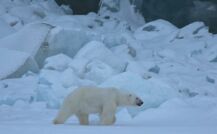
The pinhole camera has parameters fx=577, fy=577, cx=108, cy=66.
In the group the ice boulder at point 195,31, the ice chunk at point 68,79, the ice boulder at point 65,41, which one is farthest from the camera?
the ice boulder at point 195,31

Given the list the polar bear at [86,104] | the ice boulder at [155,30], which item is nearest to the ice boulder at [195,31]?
the ice boulder at [155,30]

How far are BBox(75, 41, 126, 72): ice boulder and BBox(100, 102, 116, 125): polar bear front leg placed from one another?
488 centimetres

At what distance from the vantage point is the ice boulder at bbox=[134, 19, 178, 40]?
17.7 m

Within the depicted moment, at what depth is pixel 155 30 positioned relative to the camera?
18.0 metres

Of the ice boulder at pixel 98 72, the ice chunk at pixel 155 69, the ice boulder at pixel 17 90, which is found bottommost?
the ice chunk at pixel 155 69

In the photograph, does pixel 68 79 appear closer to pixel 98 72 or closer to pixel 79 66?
pixel 98 72

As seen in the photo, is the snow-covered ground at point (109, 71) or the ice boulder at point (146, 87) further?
the ice boulder at point (146, 87)

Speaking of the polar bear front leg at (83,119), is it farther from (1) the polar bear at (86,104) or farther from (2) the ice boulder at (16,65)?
(2) the ice boulder at (16,65)

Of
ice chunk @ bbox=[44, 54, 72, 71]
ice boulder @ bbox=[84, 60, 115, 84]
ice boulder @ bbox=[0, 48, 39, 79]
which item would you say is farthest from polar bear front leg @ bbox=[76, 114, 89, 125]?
ice boulder @ bbox=[0, 48, 39, 79]

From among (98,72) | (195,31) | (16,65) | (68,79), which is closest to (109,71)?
(98,72)

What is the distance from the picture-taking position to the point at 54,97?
30.6 ft

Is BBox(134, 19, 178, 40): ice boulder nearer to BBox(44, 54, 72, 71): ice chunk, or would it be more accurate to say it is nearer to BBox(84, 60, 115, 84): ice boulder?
BBox(44, 54, 72, 71): ice chunk

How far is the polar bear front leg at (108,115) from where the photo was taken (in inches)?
249

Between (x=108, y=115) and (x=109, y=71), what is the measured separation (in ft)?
13.9
